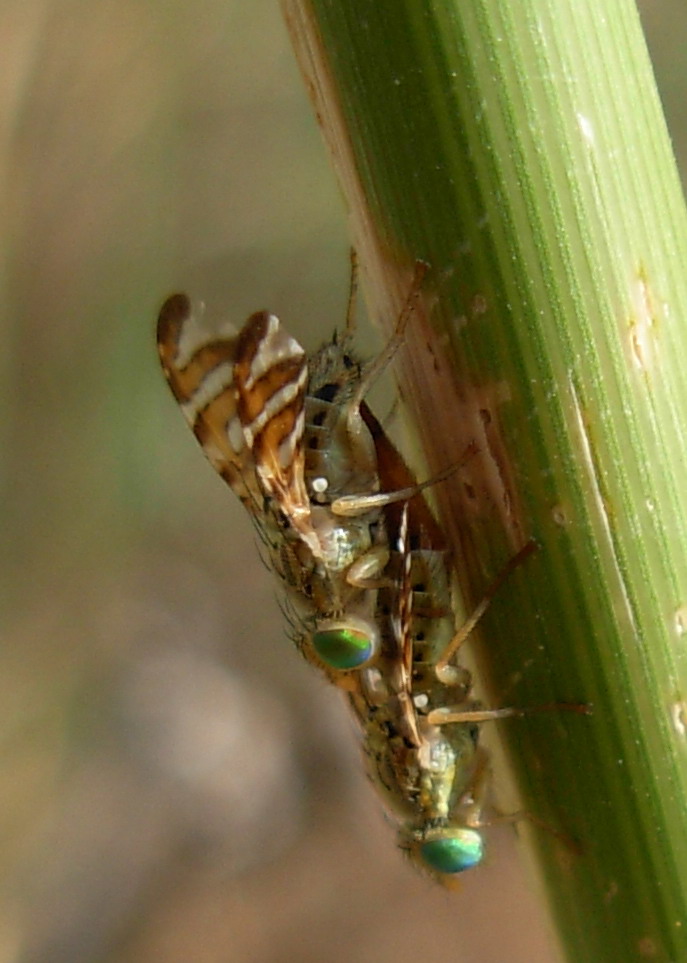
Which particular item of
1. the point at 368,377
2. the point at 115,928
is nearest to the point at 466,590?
the point at 368,377

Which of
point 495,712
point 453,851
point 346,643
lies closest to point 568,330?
point 495,712

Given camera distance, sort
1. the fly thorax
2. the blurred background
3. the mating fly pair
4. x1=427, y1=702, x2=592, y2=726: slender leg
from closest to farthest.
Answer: x1=427, y1=702, x2=592, y2=726: slender leg < the mating fly pair < the fly thorax < the blurred background

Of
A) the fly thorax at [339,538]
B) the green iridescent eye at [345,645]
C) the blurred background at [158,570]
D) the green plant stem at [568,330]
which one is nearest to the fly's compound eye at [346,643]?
the green iridescent eye at [345,645]

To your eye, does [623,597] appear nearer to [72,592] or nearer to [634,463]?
[634,463]

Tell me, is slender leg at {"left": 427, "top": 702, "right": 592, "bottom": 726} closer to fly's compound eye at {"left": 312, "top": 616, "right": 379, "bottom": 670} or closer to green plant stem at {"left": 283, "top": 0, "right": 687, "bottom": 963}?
green plant stem at {"left": 283, "top": 0, "right": 687, "bottom": 963}

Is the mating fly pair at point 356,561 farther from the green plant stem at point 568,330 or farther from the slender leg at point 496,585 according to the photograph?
the green plant stem at point 568,330

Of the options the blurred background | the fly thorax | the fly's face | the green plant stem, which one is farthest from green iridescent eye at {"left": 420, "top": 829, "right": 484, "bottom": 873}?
the blurred background

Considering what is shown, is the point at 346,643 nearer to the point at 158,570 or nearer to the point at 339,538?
the point at 339,538
